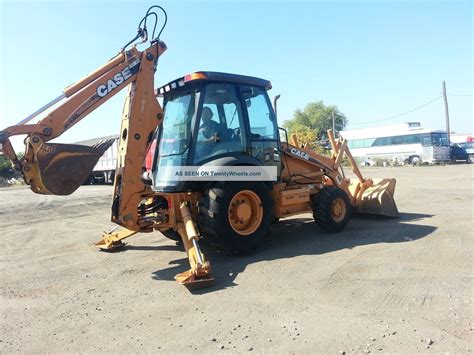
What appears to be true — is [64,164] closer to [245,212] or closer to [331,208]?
[245,212]

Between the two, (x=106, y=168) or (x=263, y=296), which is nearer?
(x=263, y=296)

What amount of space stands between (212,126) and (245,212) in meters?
1.34

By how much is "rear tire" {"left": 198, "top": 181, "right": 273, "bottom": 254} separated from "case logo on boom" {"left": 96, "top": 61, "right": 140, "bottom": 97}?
6.22 feet

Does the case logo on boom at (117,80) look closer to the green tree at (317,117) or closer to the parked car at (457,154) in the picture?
the parked car at (457,154)

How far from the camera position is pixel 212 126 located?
19.9ft

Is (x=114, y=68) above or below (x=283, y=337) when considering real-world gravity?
above

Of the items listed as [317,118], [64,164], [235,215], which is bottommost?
[235,215]

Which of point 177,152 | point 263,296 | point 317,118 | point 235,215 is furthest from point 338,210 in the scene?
point 317,118

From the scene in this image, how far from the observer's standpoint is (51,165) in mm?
5242

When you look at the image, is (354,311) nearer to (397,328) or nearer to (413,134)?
(397,328)

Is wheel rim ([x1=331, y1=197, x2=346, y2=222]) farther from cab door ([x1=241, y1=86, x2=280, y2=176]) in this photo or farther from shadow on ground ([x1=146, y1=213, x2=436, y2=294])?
cab door ([x1=241, y1=86, x2=280, y2=176])

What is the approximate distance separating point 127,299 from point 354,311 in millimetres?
2418

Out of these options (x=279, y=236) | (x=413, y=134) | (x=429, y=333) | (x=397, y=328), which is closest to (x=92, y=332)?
(x=397, y=328)

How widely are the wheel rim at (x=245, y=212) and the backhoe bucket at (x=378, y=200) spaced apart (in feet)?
10.6
